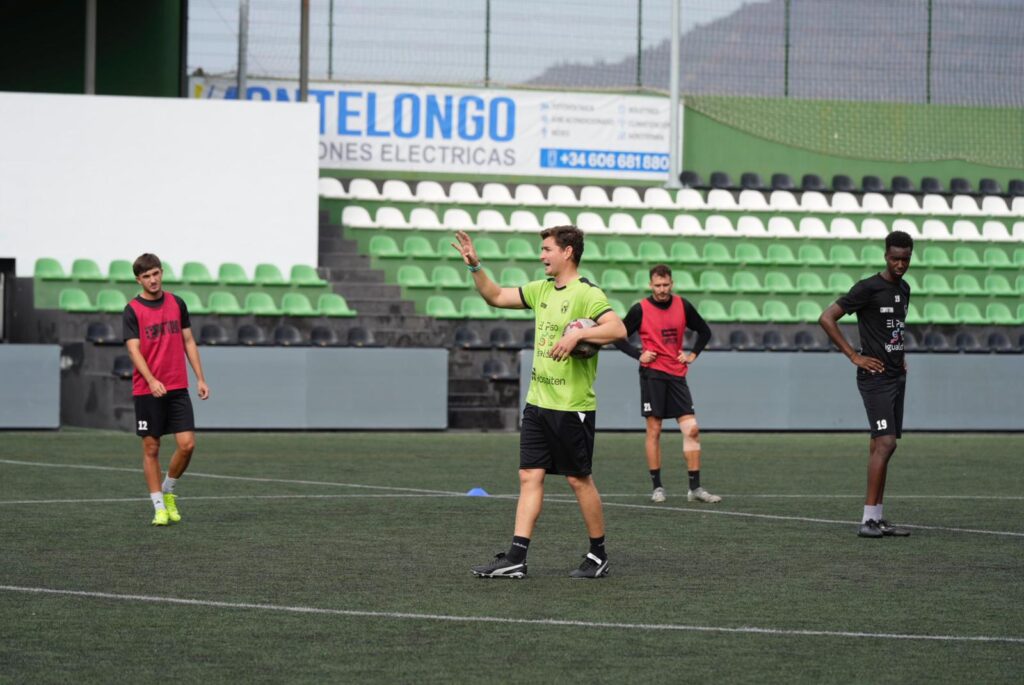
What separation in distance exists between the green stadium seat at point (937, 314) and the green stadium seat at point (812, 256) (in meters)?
2.00

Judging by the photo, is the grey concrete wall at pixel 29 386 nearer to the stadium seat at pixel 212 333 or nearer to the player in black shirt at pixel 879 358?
the stadium seat at pixel 212 333

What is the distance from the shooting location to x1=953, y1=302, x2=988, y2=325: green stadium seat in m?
25.9

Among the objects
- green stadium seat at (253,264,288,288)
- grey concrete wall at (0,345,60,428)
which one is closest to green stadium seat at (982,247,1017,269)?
green stadium seat at (253,264,288,288)

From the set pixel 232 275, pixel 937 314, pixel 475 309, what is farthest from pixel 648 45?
pixel 232 275

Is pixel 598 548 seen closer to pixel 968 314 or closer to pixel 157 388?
pixel 157 388

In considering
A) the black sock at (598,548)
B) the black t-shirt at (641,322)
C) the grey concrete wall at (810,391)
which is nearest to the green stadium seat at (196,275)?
the grey concrete wall at (810,391)

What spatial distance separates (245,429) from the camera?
21.8 metres

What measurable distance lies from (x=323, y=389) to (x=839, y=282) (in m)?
9.90

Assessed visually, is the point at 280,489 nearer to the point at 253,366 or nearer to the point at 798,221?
the point at 253,366

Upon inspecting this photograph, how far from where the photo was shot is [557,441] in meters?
9.02

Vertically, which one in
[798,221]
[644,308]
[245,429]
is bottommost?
[245,429]

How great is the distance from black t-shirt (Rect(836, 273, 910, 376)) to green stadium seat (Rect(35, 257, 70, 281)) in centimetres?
1529

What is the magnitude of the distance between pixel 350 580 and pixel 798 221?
71.6 feet

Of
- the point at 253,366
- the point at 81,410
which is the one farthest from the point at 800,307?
the point at 81,410
